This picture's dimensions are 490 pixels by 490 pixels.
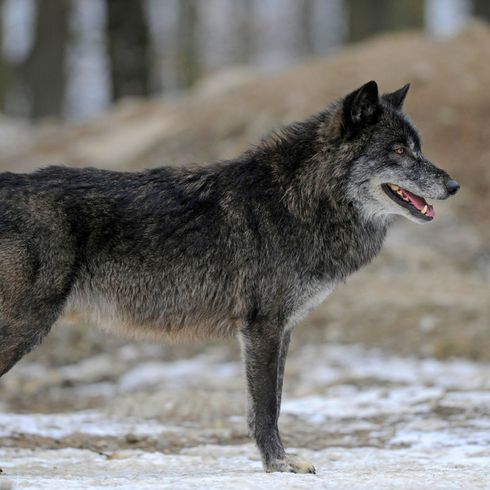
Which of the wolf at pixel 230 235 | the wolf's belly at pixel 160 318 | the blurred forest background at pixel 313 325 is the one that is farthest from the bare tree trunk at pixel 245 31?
the wolf's belly at pixel 160 318

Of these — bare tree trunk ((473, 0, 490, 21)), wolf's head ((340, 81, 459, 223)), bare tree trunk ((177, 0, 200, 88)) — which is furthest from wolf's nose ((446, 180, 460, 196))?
bare tree trunk ((177, 0, 200, 88))

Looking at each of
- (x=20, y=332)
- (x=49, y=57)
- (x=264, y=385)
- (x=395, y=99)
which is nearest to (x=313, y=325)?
(x=395, y=99)

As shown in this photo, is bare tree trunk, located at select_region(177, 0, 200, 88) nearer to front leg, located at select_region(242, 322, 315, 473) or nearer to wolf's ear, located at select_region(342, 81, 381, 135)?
wolf's ear, located at select_region(342, 81, 381, 135)

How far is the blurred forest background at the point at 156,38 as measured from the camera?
2112 centimetres

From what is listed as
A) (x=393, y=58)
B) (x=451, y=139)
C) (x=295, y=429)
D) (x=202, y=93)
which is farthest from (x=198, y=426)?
(x=202, y=93)

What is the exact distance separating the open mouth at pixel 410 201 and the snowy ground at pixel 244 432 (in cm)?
155

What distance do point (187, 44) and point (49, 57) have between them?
1052cm

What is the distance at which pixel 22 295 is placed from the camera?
6.18m

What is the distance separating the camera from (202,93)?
17.6 m

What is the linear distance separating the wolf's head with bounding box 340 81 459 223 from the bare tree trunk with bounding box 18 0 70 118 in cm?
2020

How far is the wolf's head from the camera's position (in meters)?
6.63

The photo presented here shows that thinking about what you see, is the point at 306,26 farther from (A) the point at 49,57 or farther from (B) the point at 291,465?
(B) the point at 291,465

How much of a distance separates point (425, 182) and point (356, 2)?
2041 centimetres

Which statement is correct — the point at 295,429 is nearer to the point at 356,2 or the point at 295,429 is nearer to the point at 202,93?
the point at 202,93
